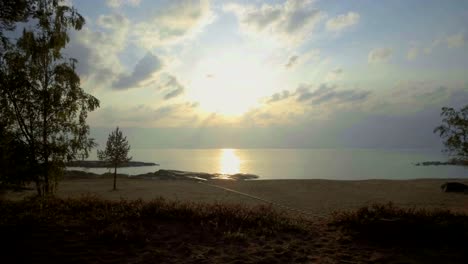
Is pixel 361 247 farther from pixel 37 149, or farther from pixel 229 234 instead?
pixel 37 149

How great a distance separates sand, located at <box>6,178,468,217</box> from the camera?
77.8 feet

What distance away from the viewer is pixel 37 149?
556 inches

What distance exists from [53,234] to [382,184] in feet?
109

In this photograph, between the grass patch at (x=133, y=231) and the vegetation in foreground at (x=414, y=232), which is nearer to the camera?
the grass patch at (x=133, y=231)

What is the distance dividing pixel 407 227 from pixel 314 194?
65.6 ft

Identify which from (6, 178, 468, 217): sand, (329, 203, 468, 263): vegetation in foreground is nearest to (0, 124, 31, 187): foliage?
(6, 178, 468, 217): sand

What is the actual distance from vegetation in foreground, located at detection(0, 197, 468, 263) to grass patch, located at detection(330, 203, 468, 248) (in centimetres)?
2

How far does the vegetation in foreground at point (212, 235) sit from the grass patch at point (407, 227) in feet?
0.08

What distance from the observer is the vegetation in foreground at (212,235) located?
28.3 ft

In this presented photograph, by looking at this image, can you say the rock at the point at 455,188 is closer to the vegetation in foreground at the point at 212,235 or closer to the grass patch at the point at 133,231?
the vegetation in foreground at the point at 212,235

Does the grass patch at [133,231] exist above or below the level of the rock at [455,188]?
below

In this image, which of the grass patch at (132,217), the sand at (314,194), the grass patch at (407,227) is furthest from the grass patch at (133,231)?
the sand at (314,194)

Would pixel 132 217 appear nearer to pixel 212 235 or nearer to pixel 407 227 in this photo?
pixel 212 235

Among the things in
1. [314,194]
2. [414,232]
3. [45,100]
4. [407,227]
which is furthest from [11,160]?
[314,194]
